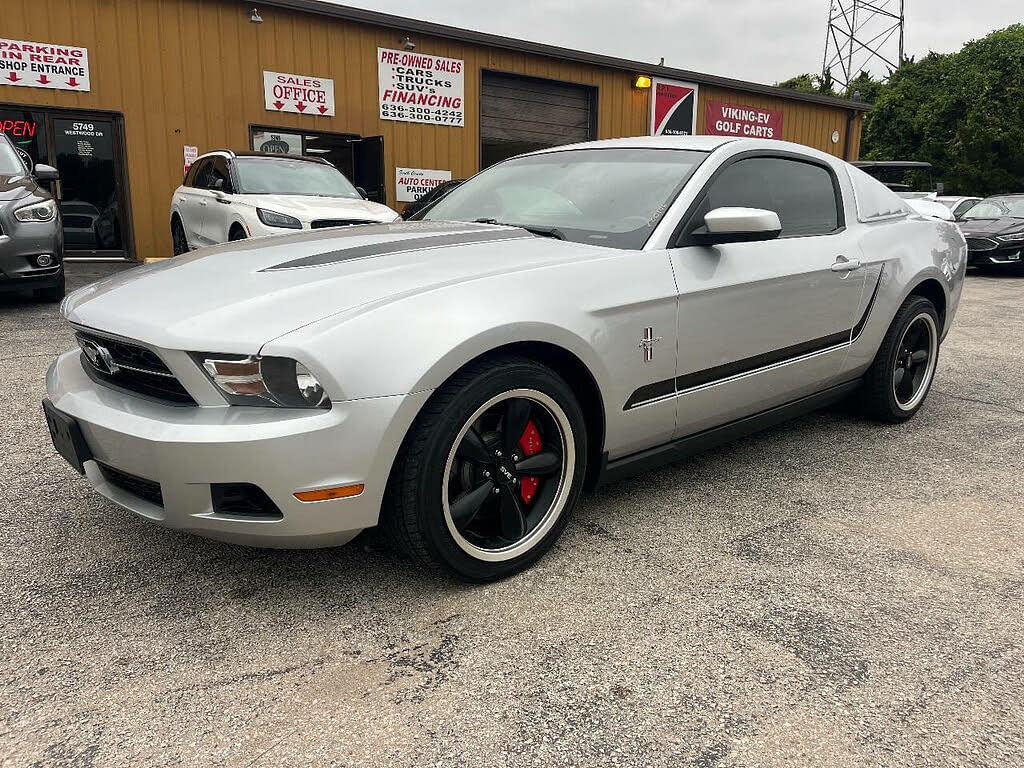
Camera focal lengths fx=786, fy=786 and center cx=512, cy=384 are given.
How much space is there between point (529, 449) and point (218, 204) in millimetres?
7063

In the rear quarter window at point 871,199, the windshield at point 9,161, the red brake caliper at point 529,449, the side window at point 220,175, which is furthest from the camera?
the side window at point 220,175

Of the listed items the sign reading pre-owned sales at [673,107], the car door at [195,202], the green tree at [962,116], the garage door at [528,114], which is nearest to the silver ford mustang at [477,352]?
the car door at [195,202]

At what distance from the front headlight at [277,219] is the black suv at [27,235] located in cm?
172

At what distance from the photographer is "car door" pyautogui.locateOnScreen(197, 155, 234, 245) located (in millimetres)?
8195

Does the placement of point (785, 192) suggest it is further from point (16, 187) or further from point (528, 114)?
point (528, 114)

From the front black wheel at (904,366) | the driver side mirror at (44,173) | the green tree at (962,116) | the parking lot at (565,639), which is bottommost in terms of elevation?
the parking lot at (565,639)

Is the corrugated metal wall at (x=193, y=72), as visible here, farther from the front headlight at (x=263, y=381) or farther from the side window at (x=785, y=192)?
the front headlight at (x=263, y=381)

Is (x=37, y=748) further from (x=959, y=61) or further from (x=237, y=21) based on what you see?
(x=959, y=61)

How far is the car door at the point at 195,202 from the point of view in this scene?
29.2 ft

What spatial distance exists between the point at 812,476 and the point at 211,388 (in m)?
2.46

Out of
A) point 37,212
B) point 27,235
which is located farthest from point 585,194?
point 37,212

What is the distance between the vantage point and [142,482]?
2.09m

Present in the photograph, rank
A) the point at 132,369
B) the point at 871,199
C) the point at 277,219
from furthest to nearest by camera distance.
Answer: the point at 277,219 < the point at 871,199 < the point at 132,369

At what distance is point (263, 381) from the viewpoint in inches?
77.2
